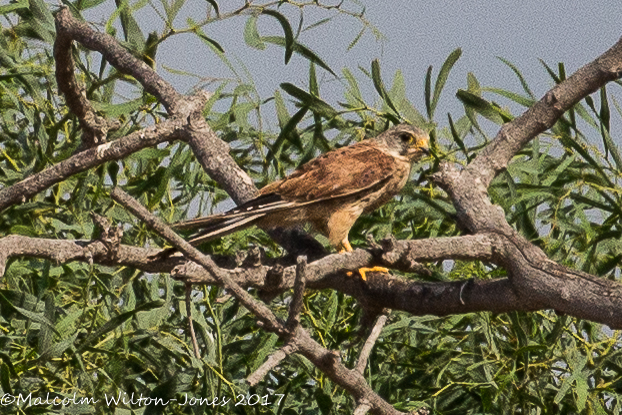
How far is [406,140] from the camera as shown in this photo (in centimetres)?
423

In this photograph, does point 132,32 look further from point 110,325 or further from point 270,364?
point 270,364

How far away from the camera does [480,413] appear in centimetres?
362

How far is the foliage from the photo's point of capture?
11.5 feet

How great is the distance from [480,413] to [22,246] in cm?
153

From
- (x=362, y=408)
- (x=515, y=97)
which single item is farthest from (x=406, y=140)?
(x=362, y=408)

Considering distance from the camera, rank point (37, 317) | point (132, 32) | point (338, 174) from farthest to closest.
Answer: point (338, 174), point (132, 32), point (37, 317)

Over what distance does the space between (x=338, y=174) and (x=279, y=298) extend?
0.56 metres

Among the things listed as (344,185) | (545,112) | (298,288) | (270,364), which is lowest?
(270,364)

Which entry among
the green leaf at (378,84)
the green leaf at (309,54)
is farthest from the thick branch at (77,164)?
the green leaf at (378,84)

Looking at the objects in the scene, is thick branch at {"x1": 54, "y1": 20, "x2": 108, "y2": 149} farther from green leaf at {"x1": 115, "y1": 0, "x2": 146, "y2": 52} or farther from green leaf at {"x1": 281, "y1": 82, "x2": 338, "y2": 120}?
green leaf at {"x1": 281, "y1": 82, "x2": 338, "y2": 120}

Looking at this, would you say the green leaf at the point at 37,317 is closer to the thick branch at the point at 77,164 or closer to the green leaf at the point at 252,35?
the thick branch at the point at 77,164

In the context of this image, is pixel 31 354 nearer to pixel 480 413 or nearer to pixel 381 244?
pixel 381 244

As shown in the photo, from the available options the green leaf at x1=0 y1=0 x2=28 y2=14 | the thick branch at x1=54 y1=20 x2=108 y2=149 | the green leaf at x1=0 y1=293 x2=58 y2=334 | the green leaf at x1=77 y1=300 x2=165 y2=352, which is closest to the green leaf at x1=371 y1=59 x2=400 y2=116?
the thick branch at x1=54 y1=20 x2=108 y2=149

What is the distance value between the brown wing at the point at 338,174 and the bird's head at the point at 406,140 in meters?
0.05
